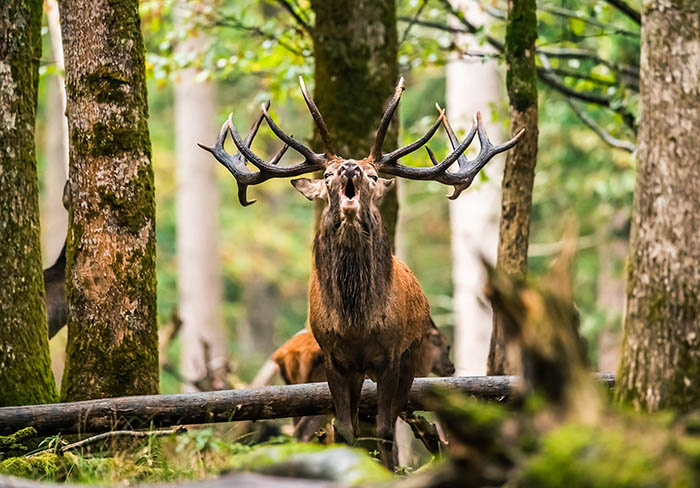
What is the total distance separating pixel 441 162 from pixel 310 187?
1030 mm

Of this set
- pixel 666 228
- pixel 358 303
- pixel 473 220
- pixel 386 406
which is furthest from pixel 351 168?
pixel 473 220

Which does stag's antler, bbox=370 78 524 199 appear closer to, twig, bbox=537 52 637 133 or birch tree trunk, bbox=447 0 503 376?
twig, bbox=537 52 637 133

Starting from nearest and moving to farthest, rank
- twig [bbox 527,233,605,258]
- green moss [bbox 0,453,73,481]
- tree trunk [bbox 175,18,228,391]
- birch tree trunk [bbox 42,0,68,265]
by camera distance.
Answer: green moss [bbox 0,453,73,481] < tree trunk [bbox 175,18,228,391] < twig [bbox 527,233,605,258] < birch tree trunk [bbox 42,0,68,265]

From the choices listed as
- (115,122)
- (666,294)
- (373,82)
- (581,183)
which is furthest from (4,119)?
(581,183)

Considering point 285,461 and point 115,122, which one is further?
point 115,122

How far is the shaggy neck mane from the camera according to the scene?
689 centimetres

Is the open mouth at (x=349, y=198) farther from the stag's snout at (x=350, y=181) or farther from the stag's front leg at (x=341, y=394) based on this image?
the stag's front leg at (x=341, y=394)

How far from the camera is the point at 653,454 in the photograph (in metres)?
3.17

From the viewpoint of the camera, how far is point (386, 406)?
7055mm

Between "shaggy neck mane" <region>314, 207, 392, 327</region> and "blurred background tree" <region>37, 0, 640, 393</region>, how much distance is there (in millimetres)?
4363

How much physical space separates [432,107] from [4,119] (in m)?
18.6

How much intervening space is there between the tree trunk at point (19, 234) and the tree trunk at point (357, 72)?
3.30 m

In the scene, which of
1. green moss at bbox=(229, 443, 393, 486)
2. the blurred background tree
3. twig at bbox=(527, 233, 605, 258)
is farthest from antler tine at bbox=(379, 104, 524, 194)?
twig at bbox=(527, 233, 605, 258)

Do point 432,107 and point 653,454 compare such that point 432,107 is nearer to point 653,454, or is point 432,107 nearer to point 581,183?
point 581,183
